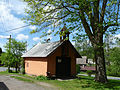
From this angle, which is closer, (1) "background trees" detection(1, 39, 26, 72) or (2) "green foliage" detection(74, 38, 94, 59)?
(2) "green foliage" detection(74, 38, 94, 59)

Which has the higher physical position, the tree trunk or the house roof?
the house roof

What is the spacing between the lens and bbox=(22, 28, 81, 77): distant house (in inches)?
695

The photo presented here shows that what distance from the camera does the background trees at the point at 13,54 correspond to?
2586cm

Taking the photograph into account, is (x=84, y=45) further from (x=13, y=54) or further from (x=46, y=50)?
(x=13, y=54)

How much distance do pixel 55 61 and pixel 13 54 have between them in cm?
1253

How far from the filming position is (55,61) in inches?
724

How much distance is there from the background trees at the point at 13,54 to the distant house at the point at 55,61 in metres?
6.50

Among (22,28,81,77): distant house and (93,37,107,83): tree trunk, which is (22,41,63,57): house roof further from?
(93,37,107,83): tree trunk

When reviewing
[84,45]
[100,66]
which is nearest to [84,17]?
[100,66]

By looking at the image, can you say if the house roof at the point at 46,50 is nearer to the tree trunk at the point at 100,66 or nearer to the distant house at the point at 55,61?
the distant house at the point at 55,61

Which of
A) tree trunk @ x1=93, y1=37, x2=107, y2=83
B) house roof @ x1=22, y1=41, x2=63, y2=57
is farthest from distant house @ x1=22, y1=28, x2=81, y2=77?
tree trunk @ x1=93, y1=37, x2=107, y2=83

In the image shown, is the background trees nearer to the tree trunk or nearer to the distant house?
the distant house

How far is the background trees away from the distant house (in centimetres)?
650

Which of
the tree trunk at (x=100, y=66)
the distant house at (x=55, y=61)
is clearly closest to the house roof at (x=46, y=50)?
the distant house at (x=55, y=61)
